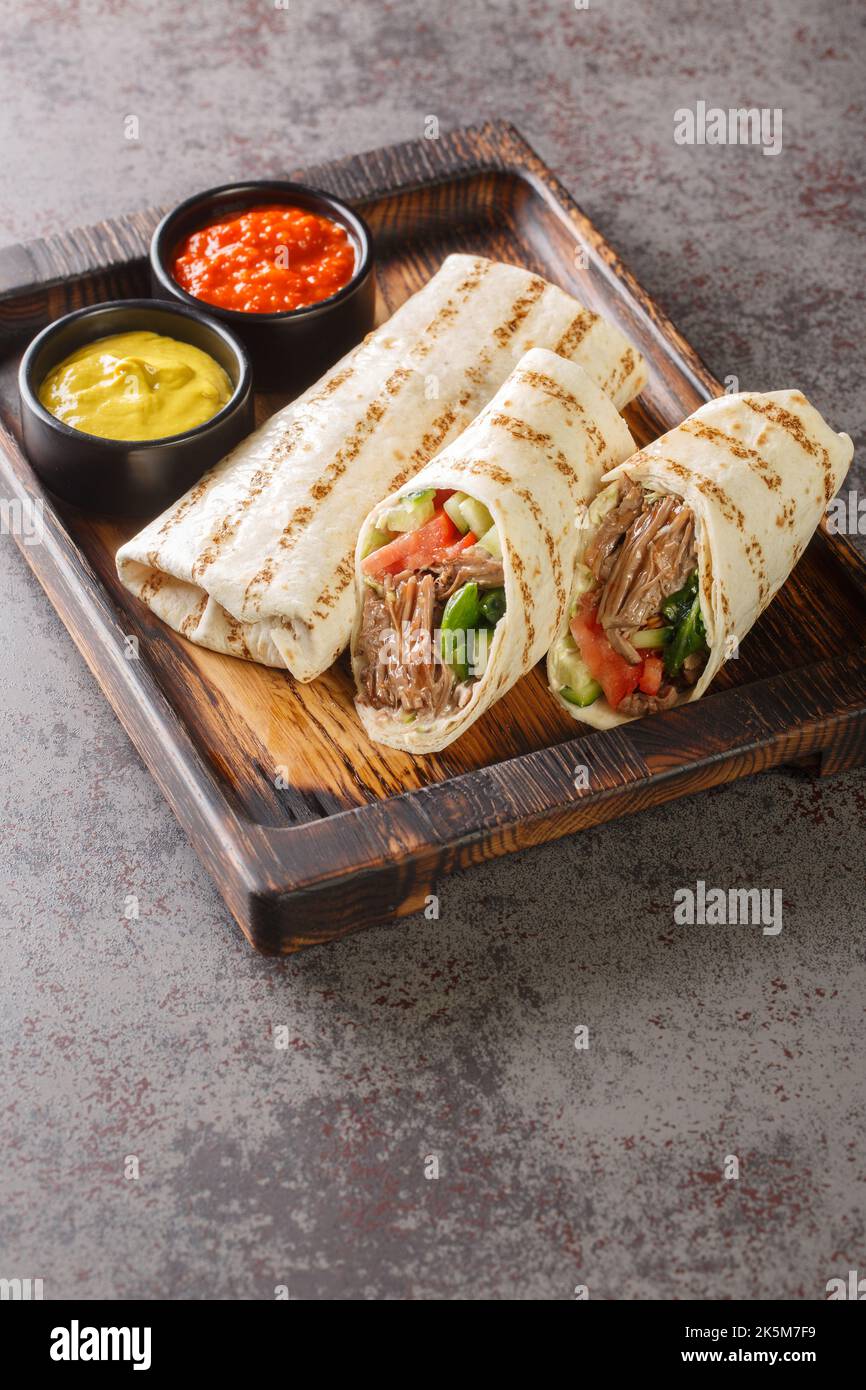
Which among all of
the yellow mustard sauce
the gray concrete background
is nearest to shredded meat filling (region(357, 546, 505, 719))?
the gray concrete background

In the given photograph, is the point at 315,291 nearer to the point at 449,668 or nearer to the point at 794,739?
the point at 449,668

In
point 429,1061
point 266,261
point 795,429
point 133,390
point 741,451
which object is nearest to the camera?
point 429,1061

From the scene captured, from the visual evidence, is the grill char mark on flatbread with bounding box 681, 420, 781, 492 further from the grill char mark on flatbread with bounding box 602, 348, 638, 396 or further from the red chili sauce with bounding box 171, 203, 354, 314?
the red chili sauce with bounding box 171, 203, 354, 314

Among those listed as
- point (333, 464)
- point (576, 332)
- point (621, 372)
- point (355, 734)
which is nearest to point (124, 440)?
point (333, 464)

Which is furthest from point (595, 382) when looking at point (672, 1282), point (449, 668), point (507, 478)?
point (672, 1282)

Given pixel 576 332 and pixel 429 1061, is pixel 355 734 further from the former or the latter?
pixel 576 332

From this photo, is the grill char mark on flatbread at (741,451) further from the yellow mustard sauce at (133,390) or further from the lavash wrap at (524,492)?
the yellow mustard sauce at (133,390)
